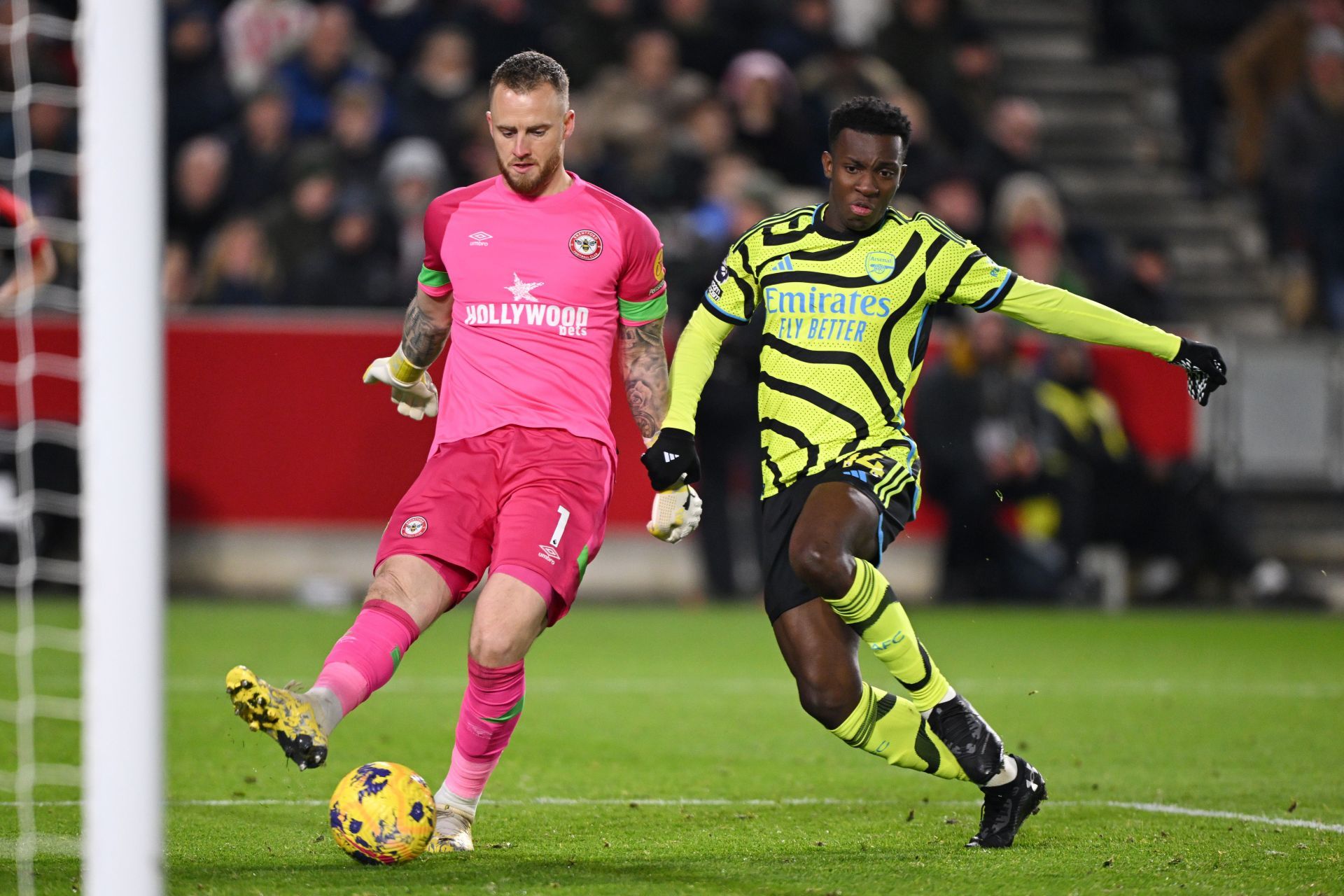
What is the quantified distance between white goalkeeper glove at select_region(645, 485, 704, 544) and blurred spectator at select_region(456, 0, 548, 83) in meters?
10.1

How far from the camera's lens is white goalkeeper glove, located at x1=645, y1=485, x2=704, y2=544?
17.0ft

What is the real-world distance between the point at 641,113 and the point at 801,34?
7.42ft

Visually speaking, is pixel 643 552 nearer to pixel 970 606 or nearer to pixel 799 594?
pixel 970 606

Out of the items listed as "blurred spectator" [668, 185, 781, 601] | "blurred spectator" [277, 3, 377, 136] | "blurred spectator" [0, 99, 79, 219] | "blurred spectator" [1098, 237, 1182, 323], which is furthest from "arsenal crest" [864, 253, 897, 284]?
"blurred spectator" [277, 3, 377, 136]

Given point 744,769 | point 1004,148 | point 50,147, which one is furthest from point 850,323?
point 1004,148

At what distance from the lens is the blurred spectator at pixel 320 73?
14.5 metres

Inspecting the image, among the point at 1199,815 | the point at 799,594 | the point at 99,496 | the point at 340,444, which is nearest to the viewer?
the point at 99,496

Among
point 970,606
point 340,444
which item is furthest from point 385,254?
point 970,606

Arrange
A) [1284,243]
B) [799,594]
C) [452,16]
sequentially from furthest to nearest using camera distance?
[1284,243], [452,16], [799,594]

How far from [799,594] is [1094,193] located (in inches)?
512

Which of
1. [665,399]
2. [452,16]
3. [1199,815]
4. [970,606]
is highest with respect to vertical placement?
[452,16]

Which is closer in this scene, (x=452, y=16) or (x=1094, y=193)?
(x=452, y=16)

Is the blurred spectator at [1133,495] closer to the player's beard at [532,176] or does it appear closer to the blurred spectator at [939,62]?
the blurred spectator at [939,62]

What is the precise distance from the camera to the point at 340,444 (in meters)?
13.2
